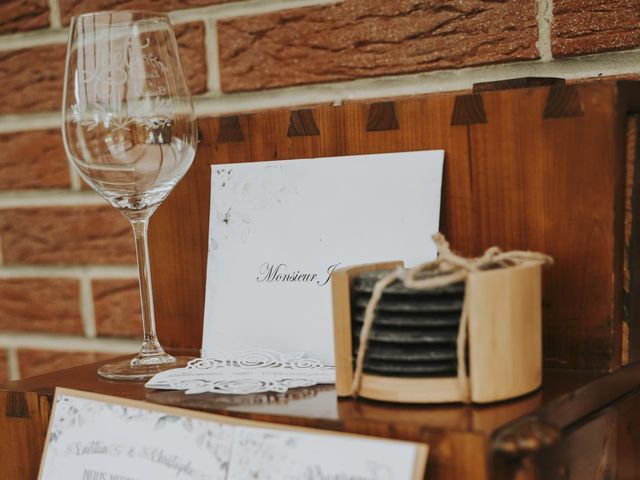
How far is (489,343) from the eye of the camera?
0.48m

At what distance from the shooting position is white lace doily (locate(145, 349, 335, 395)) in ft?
1.87

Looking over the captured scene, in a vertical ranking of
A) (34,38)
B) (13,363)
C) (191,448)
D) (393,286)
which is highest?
(34,38)

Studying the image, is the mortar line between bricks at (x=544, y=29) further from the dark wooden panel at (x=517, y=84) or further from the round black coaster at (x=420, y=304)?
the round black coaster at (x=420, y=304)

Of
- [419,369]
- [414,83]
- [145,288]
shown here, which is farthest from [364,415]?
[414,83]

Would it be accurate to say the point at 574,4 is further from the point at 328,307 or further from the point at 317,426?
the point at 317,426

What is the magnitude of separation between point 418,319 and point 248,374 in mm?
172

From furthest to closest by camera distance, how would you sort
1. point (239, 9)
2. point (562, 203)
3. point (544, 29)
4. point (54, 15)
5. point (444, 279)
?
point (54, 15)
point (239, 9)
point (544, 29)
point (562, 203)
point (444, 279)

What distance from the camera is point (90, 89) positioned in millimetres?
612

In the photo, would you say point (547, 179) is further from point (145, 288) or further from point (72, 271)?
point (72, 271)

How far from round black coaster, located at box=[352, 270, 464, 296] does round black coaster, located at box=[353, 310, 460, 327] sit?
0.01m

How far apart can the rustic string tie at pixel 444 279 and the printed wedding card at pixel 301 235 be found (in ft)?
0.29

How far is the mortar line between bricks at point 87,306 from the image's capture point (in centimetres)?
105

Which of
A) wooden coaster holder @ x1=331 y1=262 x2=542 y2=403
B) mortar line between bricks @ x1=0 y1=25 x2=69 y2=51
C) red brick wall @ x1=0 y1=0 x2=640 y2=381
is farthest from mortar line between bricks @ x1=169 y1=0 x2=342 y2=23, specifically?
wooden coaster holder @ x1=331 y1=262 x2=542 y2=403

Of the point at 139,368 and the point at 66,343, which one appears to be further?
the point at 66,343
